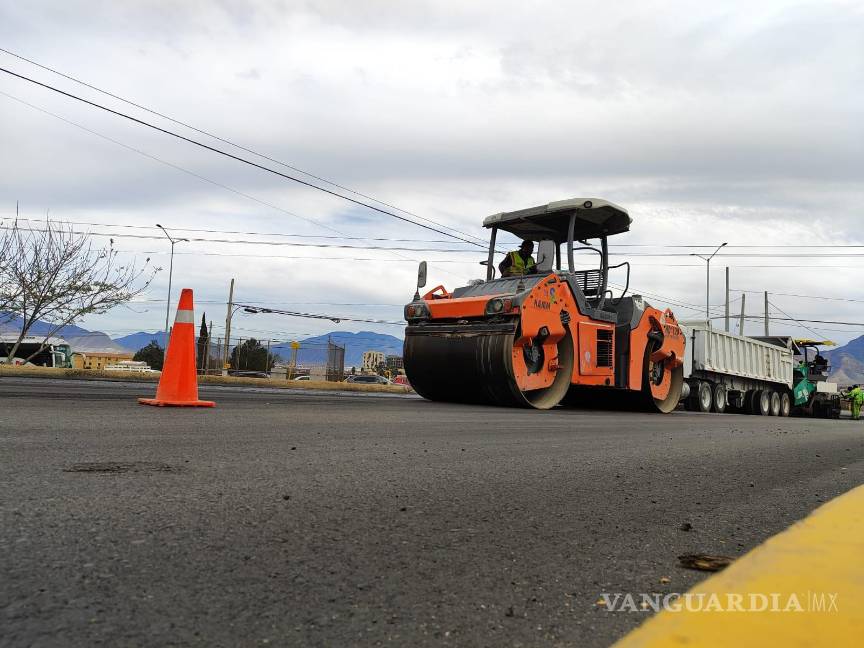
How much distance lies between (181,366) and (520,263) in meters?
6.15

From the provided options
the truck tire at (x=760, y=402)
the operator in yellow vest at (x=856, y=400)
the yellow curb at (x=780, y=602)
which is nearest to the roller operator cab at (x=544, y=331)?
the yellow curb at (x=780, y=602)

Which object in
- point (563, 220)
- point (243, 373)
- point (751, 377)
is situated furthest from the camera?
point (243, 373)

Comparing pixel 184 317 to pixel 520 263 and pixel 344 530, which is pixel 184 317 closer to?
pixel 344 530

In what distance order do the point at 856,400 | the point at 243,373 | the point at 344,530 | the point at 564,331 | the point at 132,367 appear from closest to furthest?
the point at 344,530 < the point at 564,331 < the point at 856,400 < the point at 243,373 < the point at 132,367

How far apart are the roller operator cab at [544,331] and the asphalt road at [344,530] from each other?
470 centimetres

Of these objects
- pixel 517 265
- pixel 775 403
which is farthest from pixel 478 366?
pixel 775 403

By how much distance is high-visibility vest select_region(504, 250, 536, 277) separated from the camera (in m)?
11.5

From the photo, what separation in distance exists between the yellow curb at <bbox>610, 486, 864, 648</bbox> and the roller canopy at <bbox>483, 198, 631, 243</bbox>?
9311 mm

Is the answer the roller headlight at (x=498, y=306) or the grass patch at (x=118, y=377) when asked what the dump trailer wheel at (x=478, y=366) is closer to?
the roller headlight at (x=498, y=306)

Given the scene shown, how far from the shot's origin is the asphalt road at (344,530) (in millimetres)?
1577

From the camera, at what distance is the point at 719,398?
18203 mm

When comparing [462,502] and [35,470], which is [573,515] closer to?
[462,502]

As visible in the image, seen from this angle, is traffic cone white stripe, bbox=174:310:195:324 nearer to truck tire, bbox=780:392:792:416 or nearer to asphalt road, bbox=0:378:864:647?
asphalt road, bbox=0:378:864:647

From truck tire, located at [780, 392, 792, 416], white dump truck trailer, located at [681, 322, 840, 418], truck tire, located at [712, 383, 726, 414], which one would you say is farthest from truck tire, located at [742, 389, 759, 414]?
truck tire, located at [780, 392, 792, 416]
